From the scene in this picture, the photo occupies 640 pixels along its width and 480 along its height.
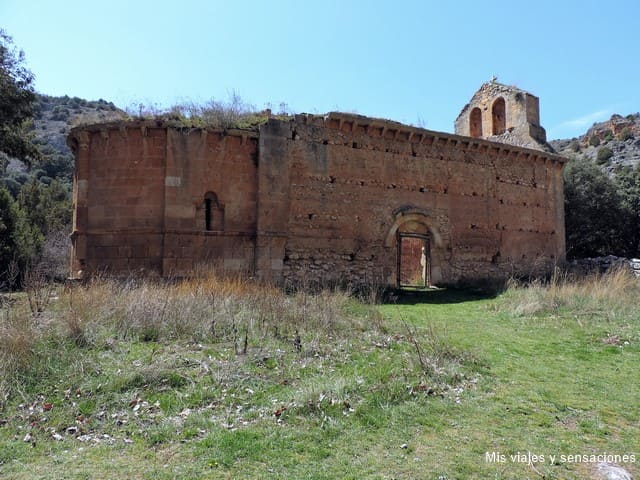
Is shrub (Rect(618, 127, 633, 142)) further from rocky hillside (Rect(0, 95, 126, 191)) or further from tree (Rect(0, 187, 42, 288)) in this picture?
tree (Rect(0, 187, 42, 288))

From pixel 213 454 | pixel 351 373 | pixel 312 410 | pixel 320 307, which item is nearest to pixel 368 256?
pixel 320 307

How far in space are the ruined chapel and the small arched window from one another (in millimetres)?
38

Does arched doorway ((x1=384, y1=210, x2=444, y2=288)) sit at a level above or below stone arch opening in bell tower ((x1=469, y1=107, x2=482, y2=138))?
below

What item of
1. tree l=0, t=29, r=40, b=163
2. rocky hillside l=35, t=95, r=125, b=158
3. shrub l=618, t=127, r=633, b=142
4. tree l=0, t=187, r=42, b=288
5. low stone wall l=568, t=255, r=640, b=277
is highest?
rocky hillside l=35, t=95, r=125, b=158

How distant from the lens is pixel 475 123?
2167cm

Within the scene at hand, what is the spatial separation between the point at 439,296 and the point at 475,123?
11107 mm

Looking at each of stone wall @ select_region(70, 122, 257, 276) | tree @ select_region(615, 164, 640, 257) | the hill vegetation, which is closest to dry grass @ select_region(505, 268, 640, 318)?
stone wall @ select_region(70, 122, 257, 276)

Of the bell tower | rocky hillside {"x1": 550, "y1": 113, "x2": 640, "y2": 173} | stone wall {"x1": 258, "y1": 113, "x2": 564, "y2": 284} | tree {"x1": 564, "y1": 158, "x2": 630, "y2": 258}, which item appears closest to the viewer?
stone wall {"x1": 258, "y1": 113, "x2": 564, "y2": 284}

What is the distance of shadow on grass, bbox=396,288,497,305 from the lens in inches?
512

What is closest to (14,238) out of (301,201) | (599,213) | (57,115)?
(301,201)

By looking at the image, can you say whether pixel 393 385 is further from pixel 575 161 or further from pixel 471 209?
pixel 575 161

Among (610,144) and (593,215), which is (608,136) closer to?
(610,144)

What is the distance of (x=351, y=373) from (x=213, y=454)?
2.28 metres

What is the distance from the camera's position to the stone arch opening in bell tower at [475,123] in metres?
21.5
